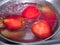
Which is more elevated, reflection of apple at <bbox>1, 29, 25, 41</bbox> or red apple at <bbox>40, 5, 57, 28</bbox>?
red apple at <bbox>40, 5, 57, 28</bbox>

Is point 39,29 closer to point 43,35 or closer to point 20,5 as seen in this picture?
point 43,35

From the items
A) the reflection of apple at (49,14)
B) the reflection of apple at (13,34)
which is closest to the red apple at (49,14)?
the reflection of apple at (49,14)

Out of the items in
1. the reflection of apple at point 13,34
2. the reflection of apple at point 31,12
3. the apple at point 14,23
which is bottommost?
the reflection of apple at point 13,34

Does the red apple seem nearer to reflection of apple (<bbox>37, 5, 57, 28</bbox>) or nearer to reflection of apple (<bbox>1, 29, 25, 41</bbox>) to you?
reflection of apple (<bbox>37, 5, 57, 28</bbox>)

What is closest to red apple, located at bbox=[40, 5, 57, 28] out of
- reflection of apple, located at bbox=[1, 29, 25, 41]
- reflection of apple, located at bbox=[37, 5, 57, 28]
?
reflection of apple, located at bbox=[37, 5, 57, 28]

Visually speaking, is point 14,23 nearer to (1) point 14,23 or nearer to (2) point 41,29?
(1) point 14,23

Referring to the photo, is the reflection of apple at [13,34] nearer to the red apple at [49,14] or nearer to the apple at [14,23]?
the apple at [14,23]
